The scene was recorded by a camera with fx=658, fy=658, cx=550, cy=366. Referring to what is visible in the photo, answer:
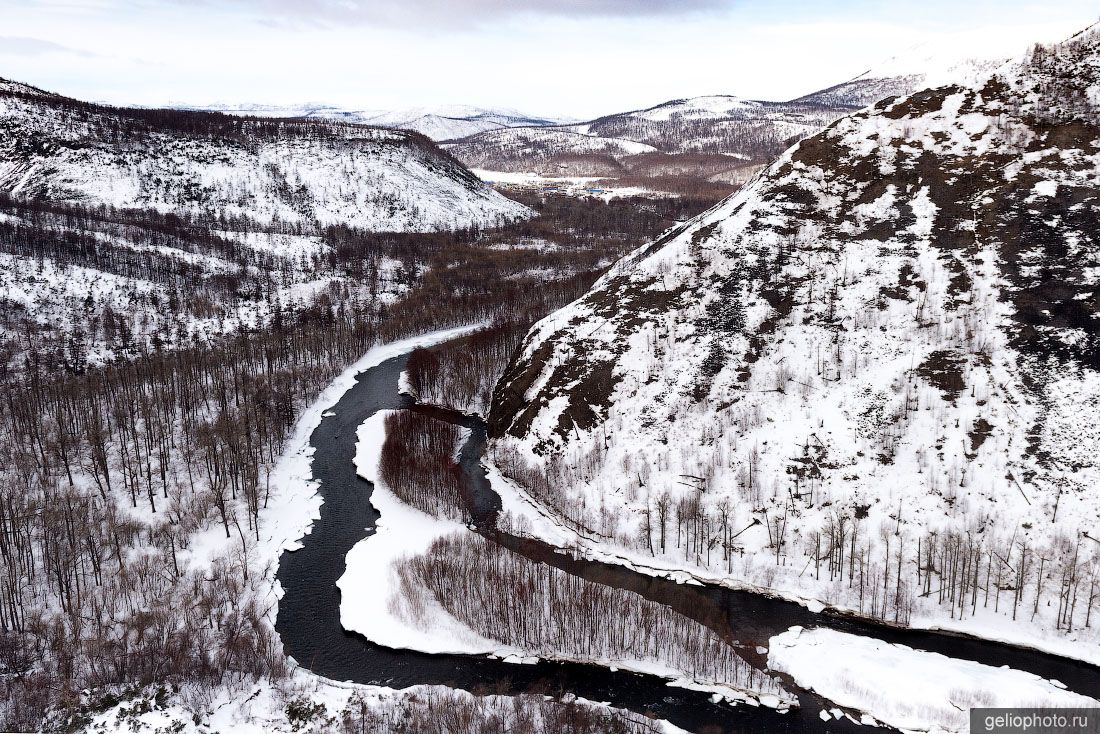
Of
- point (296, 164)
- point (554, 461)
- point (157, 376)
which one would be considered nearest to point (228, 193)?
point (296, 164)

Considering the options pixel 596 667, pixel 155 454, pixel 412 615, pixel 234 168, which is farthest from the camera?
pixel 234 168

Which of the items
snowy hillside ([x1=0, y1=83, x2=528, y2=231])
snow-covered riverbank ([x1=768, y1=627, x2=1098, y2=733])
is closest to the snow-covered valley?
snow-covered riverbank ([x1=768, y1=627, x2=1098, y2=733])

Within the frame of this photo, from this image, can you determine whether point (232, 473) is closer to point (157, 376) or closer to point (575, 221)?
point (157, 376)
